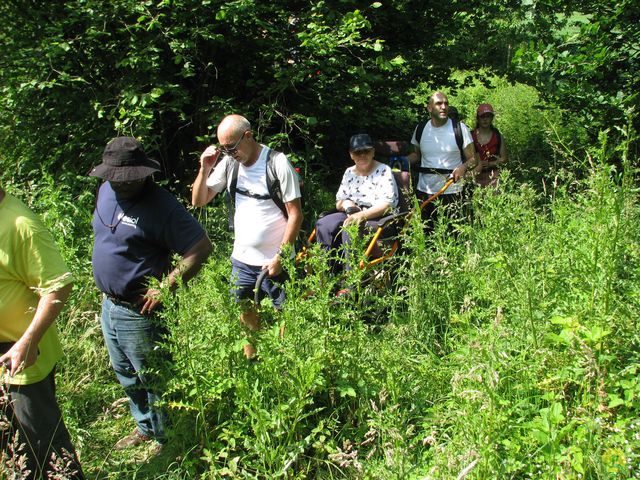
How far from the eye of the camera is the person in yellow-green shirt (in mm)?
2982

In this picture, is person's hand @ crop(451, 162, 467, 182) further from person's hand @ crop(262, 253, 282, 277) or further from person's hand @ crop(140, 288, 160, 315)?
person's hand @ crop(140, 288, 160, 315)

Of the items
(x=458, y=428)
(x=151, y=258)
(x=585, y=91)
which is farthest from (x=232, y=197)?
(x=585, y=91)

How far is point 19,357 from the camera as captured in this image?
2939 millimetres

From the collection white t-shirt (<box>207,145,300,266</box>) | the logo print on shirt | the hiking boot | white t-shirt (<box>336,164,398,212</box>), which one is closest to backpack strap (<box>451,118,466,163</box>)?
white t-shirt (<box>336,164,398,212</box>)

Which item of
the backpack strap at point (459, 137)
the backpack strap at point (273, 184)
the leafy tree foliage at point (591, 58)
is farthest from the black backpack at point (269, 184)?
the leafy tree foliage at point (591, 58)

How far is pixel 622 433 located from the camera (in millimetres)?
2656

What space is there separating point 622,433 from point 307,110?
524cm

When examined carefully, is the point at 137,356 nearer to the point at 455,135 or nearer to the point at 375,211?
the point at 375,211

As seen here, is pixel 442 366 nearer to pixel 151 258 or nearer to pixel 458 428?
pixel 458 428

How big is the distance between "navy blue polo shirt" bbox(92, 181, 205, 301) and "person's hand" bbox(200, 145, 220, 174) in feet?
3.25

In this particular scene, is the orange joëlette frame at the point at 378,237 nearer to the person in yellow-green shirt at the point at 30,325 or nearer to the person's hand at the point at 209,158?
the person's hand at the point at 209,158

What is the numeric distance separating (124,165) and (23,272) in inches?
32.3

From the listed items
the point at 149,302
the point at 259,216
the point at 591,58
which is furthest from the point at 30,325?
the point at 591,58

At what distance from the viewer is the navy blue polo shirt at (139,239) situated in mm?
3518
